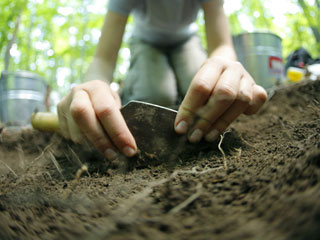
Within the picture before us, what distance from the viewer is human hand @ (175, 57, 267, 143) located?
73 centimetres

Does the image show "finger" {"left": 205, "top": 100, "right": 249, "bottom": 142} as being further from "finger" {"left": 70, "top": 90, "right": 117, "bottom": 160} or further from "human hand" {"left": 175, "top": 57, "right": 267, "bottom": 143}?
"finger" {"left": 70, "top": 90, "right": 117, "bottom": 160}

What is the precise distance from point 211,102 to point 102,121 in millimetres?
407

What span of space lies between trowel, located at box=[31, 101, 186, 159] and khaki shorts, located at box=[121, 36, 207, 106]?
1.17 m

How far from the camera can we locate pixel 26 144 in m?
1.39

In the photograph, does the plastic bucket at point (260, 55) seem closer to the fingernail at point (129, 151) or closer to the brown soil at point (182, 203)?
the brown soil at point (182, 203)

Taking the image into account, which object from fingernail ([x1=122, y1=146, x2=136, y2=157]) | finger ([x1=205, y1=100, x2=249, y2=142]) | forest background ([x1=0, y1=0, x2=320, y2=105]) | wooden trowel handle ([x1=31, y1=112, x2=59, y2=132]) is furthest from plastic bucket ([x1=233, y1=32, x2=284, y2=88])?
wooden trowel handle ([x1=31, y1=112, x2=59, y2=132])

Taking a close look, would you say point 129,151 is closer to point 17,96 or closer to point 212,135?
point 212,135

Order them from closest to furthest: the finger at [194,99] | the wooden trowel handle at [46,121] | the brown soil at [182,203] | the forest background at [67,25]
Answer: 1. the brown soil at [182,203]
2. the finger at [194,99]
3. the wooden trowel handle at [46,121]
4. the forest background at [67,25]

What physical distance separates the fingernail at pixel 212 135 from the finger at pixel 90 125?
1.17 feet

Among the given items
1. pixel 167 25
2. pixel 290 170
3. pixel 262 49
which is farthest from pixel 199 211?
pixel 262 49

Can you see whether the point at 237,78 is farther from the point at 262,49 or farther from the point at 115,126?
the point at 262,49

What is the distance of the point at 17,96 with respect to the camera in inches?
92.7

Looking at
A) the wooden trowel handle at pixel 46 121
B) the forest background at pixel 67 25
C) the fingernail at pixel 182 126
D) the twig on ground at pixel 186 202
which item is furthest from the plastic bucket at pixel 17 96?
the twig on ground at pixel 186 202

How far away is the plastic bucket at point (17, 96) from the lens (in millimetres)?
2281
